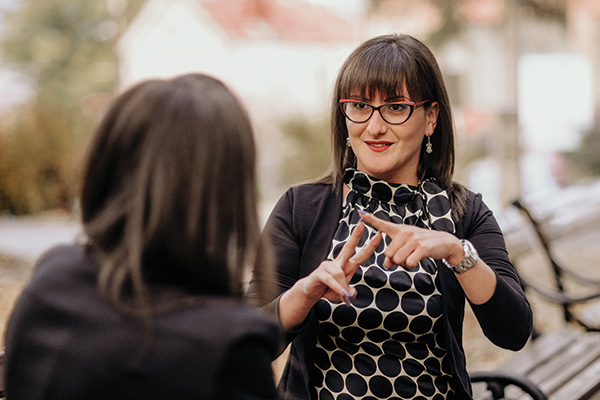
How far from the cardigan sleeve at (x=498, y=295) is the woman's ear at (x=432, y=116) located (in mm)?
230

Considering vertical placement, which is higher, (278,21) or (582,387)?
(582,387)

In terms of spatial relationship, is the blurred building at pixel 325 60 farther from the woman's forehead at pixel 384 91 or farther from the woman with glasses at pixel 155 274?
the woman with glasses at pixel 155 274

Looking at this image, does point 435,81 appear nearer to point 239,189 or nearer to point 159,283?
point 239,189

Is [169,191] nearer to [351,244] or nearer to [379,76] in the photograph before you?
[351,244]

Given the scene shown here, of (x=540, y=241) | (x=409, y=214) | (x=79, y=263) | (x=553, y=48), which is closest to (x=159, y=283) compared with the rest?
(x=79, y=263)

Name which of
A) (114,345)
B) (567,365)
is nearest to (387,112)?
(114,345)

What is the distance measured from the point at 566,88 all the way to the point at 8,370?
22150 mm

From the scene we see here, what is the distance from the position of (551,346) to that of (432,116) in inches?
84.1

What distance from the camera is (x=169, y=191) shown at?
4.07ft

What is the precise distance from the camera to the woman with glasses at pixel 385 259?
6.61 feet

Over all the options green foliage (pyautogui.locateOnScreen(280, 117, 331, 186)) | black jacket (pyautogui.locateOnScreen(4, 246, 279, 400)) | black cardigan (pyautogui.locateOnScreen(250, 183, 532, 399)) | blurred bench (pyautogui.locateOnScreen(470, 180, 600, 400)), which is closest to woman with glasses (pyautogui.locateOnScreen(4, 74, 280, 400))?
black jacket (pyautogui.locateOnScreen(4, 246, 279, 400))

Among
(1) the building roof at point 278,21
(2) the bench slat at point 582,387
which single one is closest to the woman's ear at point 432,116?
(2) the bench slat at point 582,387

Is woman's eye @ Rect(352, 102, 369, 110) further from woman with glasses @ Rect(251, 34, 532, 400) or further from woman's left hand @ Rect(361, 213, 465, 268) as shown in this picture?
woman's left hand @ Rect(361, 213, 465, 268)

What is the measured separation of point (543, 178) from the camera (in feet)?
53.0
